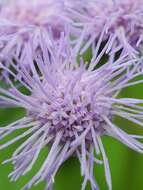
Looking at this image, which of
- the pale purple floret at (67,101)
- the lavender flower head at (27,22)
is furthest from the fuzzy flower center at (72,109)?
the lavender flower head at (27,22)

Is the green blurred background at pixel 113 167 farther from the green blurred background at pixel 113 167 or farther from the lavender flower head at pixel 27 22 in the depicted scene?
the lavender flower head at pixel 27 22

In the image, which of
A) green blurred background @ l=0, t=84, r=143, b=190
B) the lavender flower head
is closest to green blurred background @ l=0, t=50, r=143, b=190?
green blurred background @ l=0, t=84, r=143, b=190

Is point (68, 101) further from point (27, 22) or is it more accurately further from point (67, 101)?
point (27, 22)

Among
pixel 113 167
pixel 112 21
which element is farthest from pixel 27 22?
pixel 113 167

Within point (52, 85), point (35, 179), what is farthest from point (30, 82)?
point (35, 179)

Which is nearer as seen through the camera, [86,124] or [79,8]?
[86,124]

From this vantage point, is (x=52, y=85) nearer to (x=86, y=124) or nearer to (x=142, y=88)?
(x=86, y=124)
